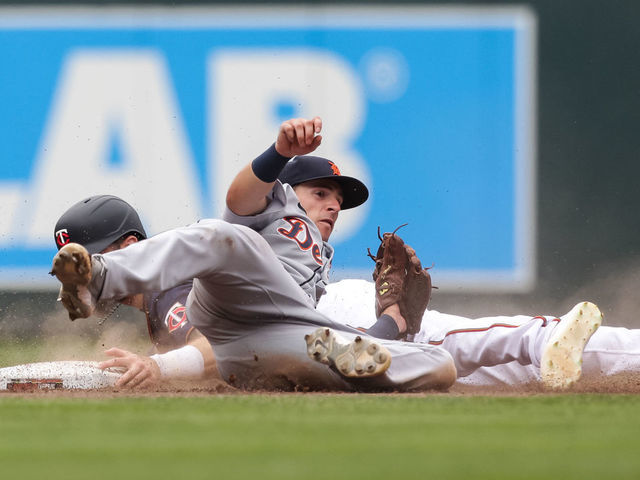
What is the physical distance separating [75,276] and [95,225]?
1.28 meters

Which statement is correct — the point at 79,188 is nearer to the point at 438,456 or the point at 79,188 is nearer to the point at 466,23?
the point at 466,23

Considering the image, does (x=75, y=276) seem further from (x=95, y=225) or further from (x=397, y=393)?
(x=95, y=225)

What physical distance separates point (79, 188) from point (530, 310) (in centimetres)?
Answer: 279

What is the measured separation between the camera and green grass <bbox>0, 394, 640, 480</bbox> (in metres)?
1.46

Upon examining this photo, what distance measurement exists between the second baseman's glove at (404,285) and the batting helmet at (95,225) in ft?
2.92

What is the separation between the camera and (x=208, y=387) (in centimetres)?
320

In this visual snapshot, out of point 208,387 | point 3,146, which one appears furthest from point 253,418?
point 3,146

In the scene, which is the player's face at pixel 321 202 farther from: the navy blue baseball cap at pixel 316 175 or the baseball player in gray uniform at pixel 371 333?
the baseball player in gray uniform at pixel 371 333

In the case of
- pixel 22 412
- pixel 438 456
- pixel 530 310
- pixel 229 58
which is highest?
pixel 229 58

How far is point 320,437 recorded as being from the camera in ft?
6.03

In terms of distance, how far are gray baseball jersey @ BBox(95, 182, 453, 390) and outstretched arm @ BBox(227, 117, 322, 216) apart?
0.20 feet

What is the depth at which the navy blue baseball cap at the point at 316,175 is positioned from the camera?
3.61 metres

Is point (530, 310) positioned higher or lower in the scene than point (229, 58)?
lower

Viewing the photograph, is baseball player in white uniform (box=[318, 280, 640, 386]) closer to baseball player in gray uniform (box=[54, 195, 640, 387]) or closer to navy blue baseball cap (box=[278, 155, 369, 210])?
baseball player in gray uniform (box=[54, 195, 640, 387])
